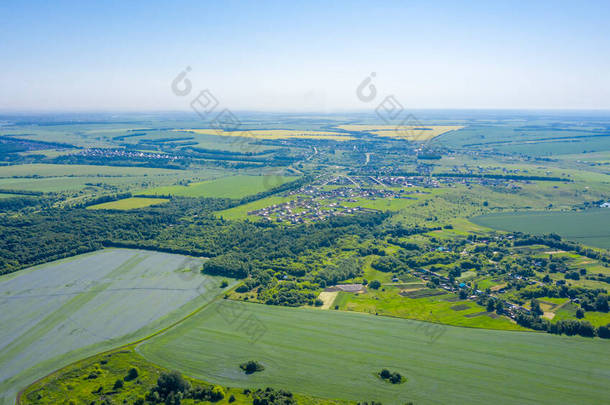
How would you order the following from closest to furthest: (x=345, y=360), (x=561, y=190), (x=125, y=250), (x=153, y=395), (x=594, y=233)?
1. (x=153, y=395)
2. (x=345, y=360)
3. (x=125, y=250)
4. (x=594, y=233)
5. (x=561, y=190)

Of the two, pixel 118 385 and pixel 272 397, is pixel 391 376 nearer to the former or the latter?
pixel 272 397

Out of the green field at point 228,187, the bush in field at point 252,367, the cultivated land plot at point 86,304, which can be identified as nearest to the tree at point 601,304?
the bush in field at point 252,367

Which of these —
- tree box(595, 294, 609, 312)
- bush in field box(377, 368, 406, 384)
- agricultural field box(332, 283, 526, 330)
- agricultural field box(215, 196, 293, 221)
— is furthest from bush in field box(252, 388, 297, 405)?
agricultural field box(215, 196, 293, 221)

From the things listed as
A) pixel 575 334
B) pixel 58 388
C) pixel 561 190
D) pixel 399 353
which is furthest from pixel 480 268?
pixel 561 190

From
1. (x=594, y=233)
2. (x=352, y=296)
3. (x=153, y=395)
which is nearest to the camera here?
(x=153, y=395)

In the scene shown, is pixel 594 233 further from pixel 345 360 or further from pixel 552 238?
pixel 345 360

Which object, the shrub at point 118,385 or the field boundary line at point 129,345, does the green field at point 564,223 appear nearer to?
the field boundary line at point 129,345

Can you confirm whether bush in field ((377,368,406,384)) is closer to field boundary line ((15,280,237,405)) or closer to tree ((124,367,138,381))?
tree ((124,367,138,381))
